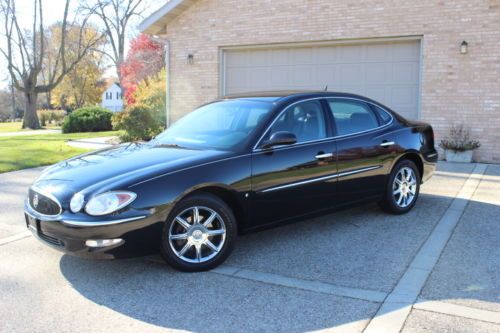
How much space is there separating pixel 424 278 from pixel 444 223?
1854mm

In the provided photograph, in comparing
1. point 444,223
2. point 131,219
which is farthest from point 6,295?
point 444,223

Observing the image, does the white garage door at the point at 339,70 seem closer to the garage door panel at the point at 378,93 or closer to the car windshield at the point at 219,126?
the garage door panel at the point at 378,93

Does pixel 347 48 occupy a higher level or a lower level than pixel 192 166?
higher

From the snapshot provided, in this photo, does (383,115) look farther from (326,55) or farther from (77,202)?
(326,55)

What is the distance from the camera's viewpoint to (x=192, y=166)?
449cm

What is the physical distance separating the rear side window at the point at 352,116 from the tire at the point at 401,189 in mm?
673

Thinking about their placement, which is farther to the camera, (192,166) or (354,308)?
(192,166)

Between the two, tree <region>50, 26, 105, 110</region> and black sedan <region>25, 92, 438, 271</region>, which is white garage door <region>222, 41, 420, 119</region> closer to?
black sedan <region>25, 92, 438, 271</region>

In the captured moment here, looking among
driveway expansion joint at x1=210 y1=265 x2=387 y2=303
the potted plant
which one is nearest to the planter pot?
the potted plant

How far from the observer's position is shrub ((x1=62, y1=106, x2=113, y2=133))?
23.0 m

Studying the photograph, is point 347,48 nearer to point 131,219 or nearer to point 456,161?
point 456,161

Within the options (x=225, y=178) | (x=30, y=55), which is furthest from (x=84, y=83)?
(x=225, y=178)

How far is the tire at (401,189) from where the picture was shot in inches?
245

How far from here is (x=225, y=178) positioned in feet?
15.1
